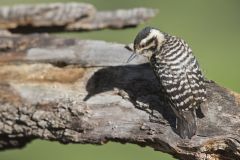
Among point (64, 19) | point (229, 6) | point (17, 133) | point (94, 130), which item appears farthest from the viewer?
point (229, 6)

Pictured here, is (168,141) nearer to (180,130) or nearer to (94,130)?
(180,130)

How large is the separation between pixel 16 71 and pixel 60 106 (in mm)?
697

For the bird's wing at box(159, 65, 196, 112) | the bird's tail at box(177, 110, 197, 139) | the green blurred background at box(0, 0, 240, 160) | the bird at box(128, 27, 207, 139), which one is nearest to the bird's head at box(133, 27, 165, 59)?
the bird at box(128, 27, 207, 139)

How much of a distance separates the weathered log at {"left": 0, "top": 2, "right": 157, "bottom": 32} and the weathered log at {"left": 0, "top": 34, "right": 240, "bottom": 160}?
0.30 meters

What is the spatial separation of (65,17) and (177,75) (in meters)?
1.40

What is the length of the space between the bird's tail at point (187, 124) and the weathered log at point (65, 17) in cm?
134

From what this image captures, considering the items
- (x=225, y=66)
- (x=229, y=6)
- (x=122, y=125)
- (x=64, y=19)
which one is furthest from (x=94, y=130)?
(x=229, y=6)

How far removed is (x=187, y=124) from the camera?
4.68 m

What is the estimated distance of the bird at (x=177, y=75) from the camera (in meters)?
5.02

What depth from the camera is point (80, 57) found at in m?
5.65

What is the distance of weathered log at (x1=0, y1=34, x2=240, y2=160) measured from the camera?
4.84 metres

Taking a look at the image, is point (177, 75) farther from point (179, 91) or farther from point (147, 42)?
point (147, 42)

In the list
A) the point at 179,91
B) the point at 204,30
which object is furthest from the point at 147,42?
the point at 204,30

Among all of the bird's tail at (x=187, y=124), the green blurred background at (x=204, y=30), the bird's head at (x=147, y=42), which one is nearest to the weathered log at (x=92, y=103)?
the bird's tail at (x=187, y=124)
